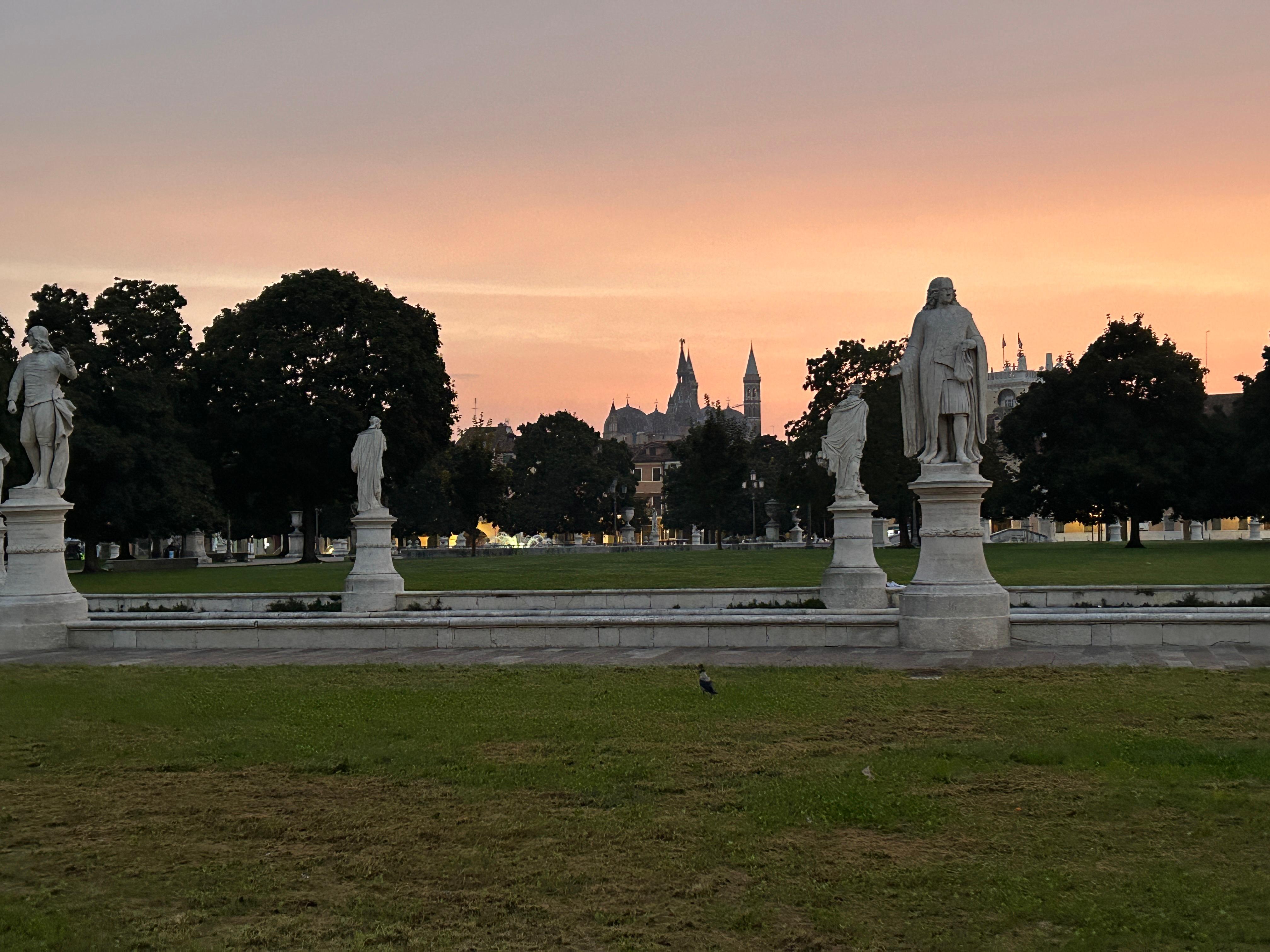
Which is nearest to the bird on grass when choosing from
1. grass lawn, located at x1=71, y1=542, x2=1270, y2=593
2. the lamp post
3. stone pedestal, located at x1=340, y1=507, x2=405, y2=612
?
stone pedestal, located at x1=340, y1=507, x2=405, y2=612

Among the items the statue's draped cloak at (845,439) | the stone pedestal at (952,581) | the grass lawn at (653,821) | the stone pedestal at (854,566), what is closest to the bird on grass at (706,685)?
the grass lawn at (653,821)

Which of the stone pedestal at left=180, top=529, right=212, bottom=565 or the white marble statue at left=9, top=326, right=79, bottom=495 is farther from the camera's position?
the stone pedestal at left=180, top=529, right=212, bottom=565

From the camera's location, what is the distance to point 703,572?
110 ft

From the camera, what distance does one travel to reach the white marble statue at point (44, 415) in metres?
16.8

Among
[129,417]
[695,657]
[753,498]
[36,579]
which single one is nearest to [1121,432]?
[753,498]

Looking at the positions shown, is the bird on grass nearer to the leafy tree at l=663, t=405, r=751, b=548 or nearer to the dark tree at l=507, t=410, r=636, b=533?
the leafy tree at l=663, t=405, r=751, b=548

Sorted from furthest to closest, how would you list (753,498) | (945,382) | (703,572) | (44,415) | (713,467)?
(753,498) → (713,467) → (703,572) → (44,415) → (945,382)

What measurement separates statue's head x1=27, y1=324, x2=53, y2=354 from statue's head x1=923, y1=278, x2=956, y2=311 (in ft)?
39.3

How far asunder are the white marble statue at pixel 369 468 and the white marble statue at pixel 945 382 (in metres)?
11.5

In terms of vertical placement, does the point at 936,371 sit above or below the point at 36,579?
above

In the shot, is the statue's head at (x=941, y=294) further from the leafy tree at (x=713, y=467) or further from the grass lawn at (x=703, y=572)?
the leafy tree at (x=713, y=467)

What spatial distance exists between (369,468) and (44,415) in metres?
6.61

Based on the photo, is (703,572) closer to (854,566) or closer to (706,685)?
(854,566)

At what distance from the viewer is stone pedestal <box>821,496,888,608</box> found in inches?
808
